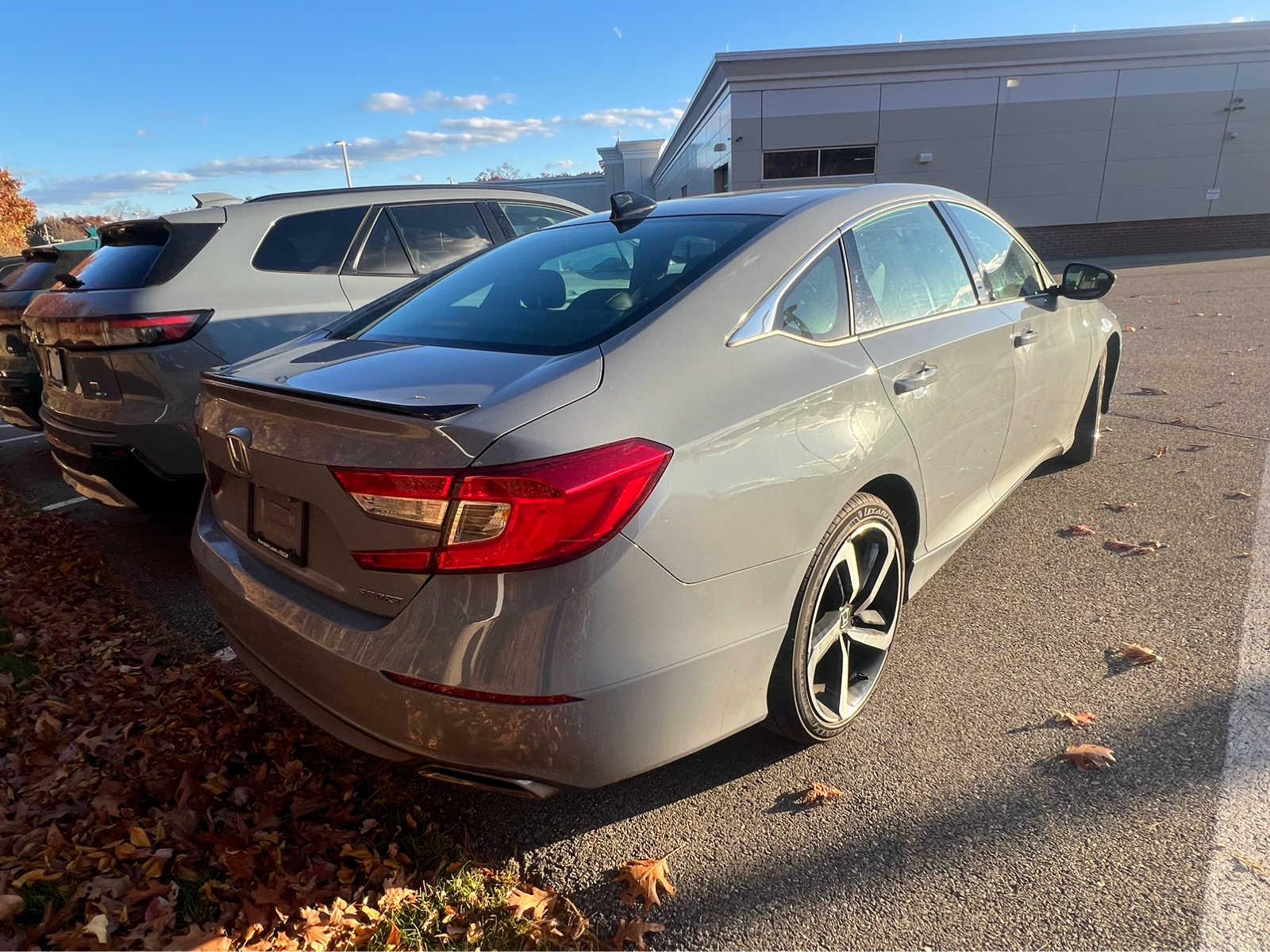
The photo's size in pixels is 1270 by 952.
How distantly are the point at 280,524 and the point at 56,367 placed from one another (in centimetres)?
280

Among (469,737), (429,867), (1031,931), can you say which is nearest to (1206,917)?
(1031,931)

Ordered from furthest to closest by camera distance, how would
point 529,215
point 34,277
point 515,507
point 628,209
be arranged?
point 34,277 < point 529,215 < point 628,209 < point 515,507

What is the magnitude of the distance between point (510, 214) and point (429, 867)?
426 cm

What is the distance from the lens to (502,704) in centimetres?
165

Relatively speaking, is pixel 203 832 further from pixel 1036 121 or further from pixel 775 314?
pixel 1036 121

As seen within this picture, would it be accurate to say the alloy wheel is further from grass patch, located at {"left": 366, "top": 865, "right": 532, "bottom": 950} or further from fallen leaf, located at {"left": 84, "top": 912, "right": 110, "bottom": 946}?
fallen leaf, located at {"left": 84, "top": 912, "right": 110, "bottom": 946}

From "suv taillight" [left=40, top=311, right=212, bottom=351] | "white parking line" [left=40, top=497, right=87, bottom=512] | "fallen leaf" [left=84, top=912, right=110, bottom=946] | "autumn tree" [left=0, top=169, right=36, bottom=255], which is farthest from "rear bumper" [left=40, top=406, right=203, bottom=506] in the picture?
"autumn tree" [left=0, top=169, right=36, bottom=255]

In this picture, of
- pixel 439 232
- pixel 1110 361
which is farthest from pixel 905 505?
pixel 439 232

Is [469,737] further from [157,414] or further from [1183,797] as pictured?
[157,414]

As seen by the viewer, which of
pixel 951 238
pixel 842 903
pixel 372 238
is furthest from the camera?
pixel 372 238

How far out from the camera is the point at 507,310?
2.44m

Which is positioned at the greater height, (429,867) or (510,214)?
(510,214)

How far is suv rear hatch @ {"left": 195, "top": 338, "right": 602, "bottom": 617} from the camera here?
165 cm

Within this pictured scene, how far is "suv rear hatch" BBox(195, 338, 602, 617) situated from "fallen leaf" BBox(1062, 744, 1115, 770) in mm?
1858
